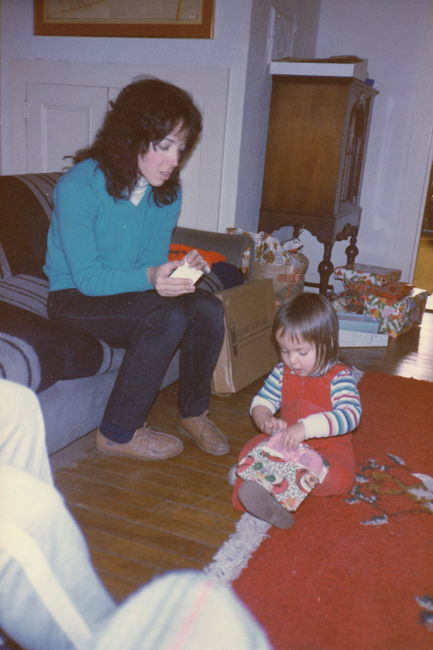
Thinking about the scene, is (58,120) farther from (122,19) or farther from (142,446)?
(142,446)

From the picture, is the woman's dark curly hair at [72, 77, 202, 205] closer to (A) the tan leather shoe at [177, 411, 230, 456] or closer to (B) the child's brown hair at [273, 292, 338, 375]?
(B) the child's brown hair at [273, 292, 338, 375]

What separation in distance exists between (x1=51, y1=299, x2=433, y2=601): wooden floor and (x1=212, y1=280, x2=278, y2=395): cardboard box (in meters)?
0.19

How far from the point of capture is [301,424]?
1381mm

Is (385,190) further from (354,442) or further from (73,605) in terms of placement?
(73,605)

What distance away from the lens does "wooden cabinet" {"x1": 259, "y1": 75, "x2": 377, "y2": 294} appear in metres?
2.77

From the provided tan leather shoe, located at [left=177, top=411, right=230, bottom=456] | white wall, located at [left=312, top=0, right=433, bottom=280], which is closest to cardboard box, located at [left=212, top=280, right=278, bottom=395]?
tan leather shoe, located at [left=177, top=411, right=230, bottom=456]

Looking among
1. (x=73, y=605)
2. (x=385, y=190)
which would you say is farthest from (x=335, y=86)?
(x=73, y=605)

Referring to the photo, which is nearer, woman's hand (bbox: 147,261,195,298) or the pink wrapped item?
the pink wrapped item

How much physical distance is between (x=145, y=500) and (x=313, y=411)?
47cm

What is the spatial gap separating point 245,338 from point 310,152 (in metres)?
1.19

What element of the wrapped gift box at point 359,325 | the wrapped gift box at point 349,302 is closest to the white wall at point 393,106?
the wrapped gift box at point 349,302

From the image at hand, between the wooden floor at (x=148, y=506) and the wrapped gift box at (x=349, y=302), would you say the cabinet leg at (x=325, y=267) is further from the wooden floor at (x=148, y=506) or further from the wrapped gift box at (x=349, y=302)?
the wooden floor at (x=148, y=506)

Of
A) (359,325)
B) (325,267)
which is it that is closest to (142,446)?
(359,325)

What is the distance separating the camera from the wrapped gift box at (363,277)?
10.5 feet
